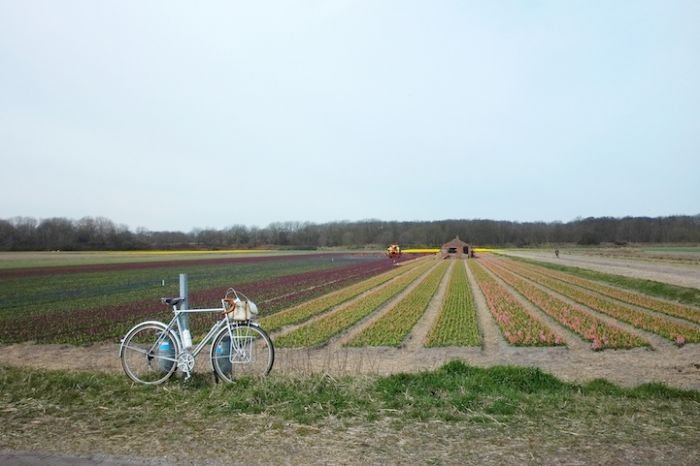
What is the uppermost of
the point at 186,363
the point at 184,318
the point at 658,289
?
the point at 184,318

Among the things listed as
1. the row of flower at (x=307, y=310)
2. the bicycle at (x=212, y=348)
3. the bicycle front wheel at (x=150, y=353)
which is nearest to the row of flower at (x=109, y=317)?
the row of flower at (x=307, y=310)

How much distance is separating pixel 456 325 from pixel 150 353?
43.5ft

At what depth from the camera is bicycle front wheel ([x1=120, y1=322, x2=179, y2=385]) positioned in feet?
21.0

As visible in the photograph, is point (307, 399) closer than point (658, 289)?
Yes

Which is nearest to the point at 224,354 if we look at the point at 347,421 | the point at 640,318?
the point at 347,421

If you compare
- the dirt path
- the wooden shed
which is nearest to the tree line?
the wooden shed

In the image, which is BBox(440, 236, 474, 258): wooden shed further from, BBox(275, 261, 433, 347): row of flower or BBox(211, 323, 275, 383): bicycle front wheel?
BBox(211, 323, 275, 383): bicycle front wheel

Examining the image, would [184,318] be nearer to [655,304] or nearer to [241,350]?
[241,350]

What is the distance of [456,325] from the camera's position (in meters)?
18.0

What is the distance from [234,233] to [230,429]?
161479 mm

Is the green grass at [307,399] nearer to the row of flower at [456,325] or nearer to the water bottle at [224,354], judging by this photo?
the water bottle at [224,354]

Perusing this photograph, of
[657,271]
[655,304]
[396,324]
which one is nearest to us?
[396,324]

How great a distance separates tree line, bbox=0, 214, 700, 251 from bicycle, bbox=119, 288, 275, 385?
4973 inches

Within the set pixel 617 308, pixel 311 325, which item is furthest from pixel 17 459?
pixel 617 308
